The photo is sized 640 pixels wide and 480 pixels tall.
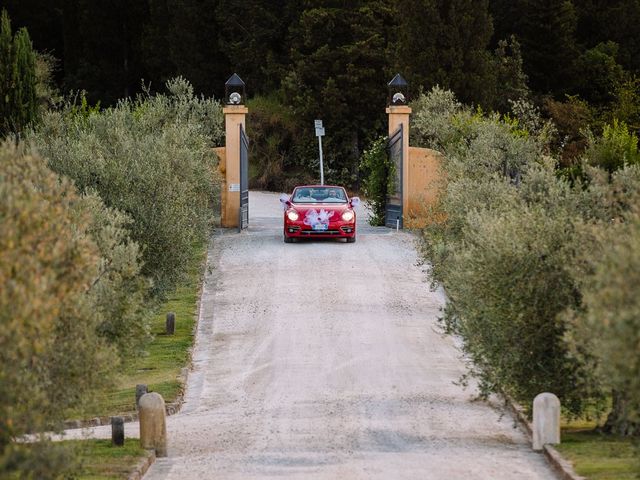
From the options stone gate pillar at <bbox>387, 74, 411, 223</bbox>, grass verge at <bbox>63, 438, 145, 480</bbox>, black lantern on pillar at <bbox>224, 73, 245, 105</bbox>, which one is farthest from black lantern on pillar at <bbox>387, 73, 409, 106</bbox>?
grass verge at <bbox>63, 438, 145, 480</bbox>

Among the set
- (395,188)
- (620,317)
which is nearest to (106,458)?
(620,317)

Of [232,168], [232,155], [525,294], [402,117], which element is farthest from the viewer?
[402,117]

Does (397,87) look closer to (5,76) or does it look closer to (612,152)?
(612,152)

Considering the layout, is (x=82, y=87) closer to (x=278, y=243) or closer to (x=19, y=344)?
(x=278, y=243)

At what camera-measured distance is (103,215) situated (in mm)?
17234

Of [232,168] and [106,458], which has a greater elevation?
[232,168]

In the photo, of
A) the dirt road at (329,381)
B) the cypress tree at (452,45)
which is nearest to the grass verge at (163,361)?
the dirt road at (329,381)

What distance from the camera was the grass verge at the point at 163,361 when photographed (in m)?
19.0

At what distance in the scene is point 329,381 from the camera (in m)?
20.6

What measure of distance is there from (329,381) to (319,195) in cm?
1500

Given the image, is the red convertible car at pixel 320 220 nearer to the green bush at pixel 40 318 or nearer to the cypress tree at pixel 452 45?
the cypress tree at pixel 452 45

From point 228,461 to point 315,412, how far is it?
3559 millimetres

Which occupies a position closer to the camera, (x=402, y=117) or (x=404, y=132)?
(x=404, y=132)

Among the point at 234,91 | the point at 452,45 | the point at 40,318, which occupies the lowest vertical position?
the point at 40,318
